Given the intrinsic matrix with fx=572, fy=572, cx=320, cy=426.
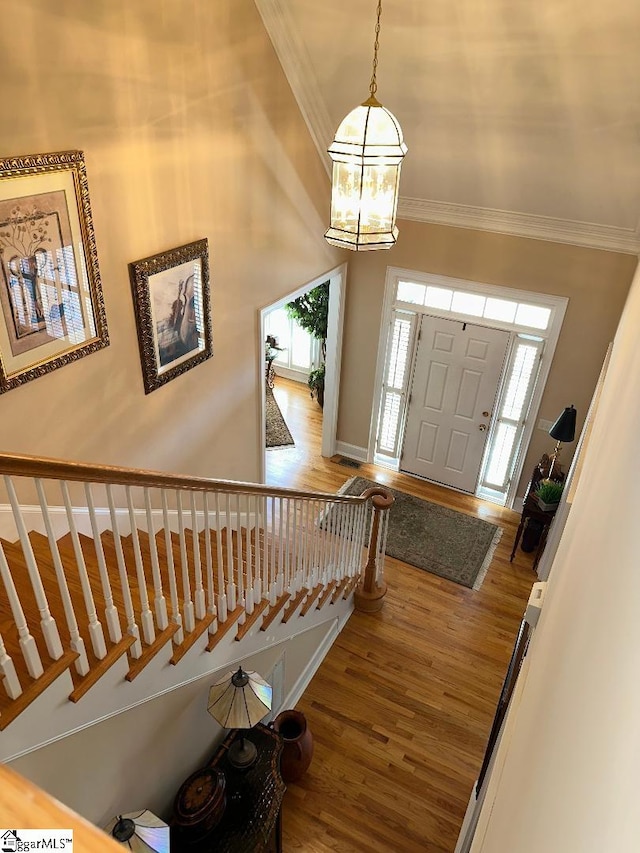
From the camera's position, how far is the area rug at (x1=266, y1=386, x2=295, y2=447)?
7227 mm

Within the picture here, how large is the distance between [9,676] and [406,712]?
302 cm

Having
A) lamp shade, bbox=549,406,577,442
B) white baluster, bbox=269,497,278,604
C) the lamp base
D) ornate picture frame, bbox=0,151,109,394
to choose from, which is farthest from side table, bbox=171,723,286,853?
lamp shade, bbox=549,406,577,442

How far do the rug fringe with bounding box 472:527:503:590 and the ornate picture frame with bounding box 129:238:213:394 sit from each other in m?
3.20

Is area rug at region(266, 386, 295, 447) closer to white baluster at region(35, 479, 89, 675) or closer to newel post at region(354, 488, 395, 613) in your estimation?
newel post at region(354, 488, 395, 613)

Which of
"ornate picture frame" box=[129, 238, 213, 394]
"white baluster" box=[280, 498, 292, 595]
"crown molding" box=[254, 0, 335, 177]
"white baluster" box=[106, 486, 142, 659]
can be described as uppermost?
"crown molding" box=[254, 0, 335, 177]

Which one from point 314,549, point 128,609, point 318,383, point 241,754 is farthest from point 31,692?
point 318,383

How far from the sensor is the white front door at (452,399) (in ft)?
18.8

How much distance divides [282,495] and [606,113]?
316 centimetres

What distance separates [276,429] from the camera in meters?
7.53

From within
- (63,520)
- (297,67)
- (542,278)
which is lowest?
(63,520)

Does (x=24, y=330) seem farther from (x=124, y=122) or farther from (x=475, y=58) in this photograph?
(x=475, y=58)

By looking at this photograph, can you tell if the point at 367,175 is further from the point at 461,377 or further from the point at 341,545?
the point at 461,377

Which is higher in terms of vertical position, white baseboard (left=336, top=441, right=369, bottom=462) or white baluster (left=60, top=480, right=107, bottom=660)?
white baluster (left=60, top=480, right=107, bottom=660)

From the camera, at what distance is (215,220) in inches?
149
